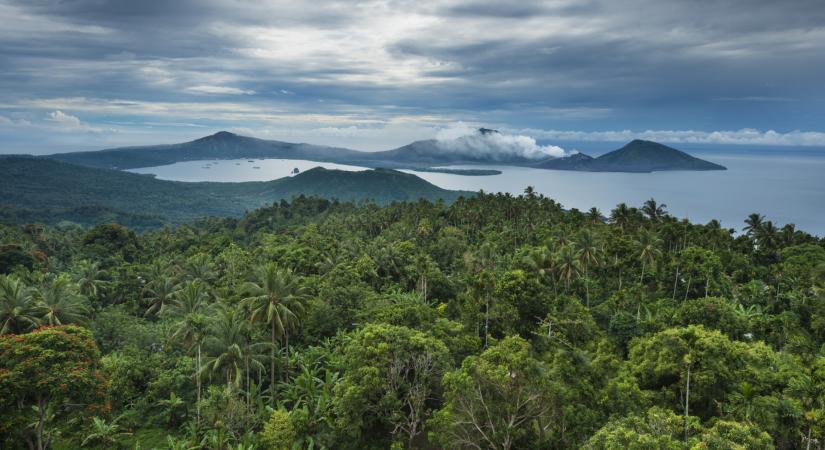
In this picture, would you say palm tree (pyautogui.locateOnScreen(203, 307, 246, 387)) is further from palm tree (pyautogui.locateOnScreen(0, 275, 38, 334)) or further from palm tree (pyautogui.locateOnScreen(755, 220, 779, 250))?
palm tree (pyautogui.locateOnScreen(755, 220, 779, 250))

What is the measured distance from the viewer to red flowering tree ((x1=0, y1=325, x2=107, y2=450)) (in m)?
26.5

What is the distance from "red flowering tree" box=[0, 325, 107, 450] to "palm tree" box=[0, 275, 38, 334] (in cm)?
904

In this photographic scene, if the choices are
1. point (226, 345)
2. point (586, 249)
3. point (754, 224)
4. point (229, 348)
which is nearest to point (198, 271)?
point (226, 345)

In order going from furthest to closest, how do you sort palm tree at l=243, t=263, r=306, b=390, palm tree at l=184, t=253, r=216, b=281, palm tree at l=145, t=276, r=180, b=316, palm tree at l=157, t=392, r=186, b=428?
palm tree at l=184, t=253, r=216, b=281
palm tree at l=145, t=276, r=180, b=316
palm tree at l=157, t=392, r=186, b=428
palm tree at l=243, t=263, r=306, b=390

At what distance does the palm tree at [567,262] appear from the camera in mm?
53250

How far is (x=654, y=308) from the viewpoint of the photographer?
54469 mm

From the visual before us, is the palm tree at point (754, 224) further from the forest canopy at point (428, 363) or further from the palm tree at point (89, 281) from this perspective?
the palm tree at point (89, 281)

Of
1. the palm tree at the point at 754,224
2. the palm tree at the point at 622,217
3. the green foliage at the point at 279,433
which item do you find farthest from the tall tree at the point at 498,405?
the palm tree at the point at 754,224

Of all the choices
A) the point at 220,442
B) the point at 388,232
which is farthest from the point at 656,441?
the point at 388,232

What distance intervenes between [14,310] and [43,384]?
→ 1330 cm

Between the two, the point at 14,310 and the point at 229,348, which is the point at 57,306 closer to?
the point at 14,310

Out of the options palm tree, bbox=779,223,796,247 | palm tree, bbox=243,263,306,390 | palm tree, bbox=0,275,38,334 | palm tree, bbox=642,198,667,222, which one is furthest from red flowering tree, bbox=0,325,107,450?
palm tree, bbox=779,223,796,247

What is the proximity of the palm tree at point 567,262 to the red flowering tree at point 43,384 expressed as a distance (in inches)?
1664

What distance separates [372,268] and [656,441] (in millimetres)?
46332
